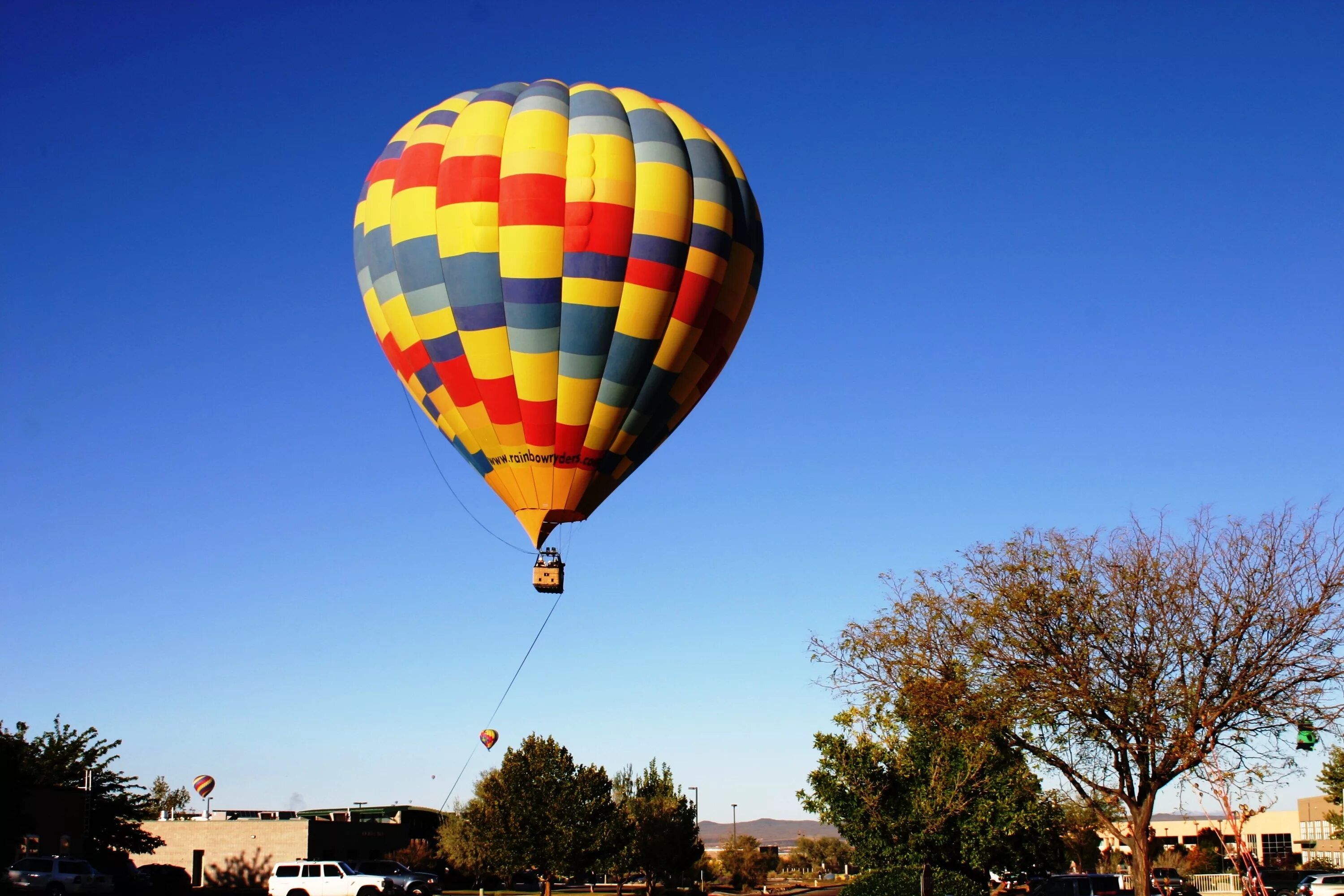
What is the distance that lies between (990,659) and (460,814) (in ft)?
188

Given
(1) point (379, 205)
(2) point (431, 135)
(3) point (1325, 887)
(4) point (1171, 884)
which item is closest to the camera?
(2) point (431, 135)

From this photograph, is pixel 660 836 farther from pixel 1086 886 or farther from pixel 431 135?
pixel 431 135

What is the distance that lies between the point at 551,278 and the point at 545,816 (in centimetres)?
3398

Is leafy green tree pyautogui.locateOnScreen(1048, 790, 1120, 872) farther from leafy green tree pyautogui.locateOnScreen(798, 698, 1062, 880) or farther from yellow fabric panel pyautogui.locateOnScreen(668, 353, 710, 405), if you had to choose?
yellow fabric panel pyautogui.locateOnScreen(668, 353, 710, 405)

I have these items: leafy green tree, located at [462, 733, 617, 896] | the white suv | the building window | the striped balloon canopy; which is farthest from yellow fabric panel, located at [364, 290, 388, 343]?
the building window

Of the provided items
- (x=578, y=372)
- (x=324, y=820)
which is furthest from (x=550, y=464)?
(x=324, y=820)

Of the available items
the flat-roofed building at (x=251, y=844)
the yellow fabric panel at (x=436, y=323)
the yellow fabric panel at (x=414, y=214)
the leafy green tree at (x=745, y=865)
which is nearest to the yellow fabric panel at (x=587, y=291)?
the yellow fabric panel at (x=436, y=323)

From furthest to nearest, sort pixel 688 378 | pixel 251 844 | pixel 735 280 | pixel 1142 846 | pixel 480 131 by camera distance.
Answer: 1. pixel 251 844
2. pixel 735 280
3. pixel 688 378
4. pixel 480 131
5. pixel 1142 846

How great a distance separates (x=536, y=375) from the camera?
88.9ft

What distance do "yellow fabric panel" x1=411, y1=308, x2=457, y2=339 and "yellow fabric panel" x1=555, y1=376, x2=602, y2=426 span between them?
2674 millimetres

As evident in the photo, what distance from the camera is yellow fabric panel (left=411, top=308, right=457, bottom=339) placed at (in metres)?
27.4

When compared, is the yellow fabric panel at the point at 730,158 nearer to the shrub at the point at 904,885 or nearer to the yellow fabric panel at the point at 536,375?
the yellow fabric panel at the point at 536,375

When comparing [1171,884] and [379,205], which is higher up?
[379,205]

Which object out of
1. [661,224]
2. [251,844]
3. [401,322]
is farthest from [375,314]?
[251,844]
